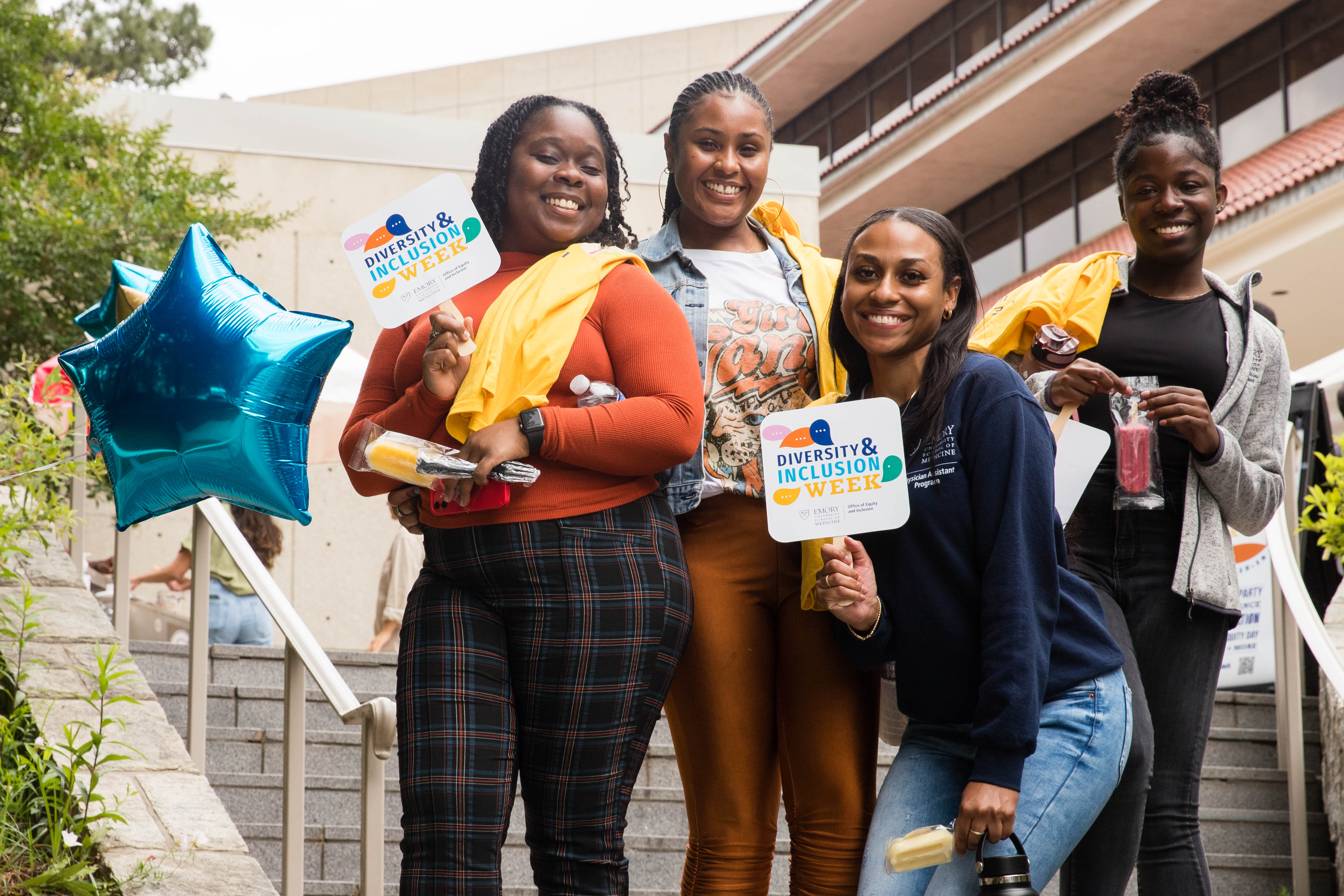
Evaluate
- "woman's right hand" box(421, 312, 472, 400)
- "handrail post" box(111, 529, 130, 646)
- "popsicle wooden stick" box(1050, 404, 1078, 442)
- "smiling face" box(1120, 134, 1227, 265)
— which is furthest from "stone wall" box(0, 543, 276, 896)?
"smiling face" box(1120, 134, 1227, 265)

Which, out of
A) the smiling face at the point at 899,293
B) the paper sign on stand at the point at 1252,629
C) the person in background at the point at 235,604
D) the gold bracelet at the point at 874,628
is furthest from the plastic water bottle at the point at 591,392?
the paper sign on stand at the point at 1252,629

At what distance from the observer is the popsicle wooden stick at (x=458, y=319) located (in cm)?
264

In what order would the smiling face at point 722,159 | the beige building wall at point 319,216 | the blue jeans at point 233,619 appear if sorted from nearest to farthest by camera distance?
the smiling face at point 722,159, the blue jeans at point 233,619, the beige building wall at point 319,216

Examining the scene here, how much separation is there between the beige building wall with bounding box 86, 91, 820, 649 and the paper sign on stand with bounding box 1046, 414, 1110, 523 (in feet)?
28.4

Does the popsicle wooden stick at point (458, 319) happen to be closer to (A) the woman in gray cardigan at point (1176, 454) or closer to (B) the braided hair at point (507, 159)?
(B) the braided hair at point (507, 159)

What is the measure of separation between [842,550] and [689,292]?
80 cm

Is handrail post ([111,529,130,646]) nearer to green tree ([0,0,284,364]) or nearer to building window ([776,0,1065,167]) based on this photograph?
green tree ([0,0,284,364])

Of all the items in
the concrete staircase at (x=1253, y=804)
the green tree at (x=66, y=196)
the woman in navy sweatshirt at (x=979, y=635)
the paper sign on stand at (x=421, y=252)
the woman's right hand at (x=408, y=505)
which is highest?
the green tree at (x=66, y=196)

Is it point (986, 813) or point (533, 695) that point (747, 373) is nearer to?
point (533, 695)

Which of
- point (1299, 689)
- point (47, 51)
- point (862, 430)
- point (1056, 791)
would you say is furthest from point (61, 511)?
point (47, 51)

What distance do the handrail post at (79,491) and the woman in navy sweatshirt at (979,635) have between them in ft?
9.80

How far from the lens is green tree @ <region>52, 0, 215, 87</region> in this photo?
2306 cm

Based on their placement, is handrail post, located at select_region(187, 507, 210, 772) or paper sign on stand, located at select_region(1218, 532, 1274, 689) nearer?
handrail post, located at select_region(187, 507, 210, 772)

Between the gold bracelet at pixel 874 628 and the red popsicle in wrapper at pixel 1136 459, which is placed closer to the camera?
the gold bracelet at pixel 874 628
